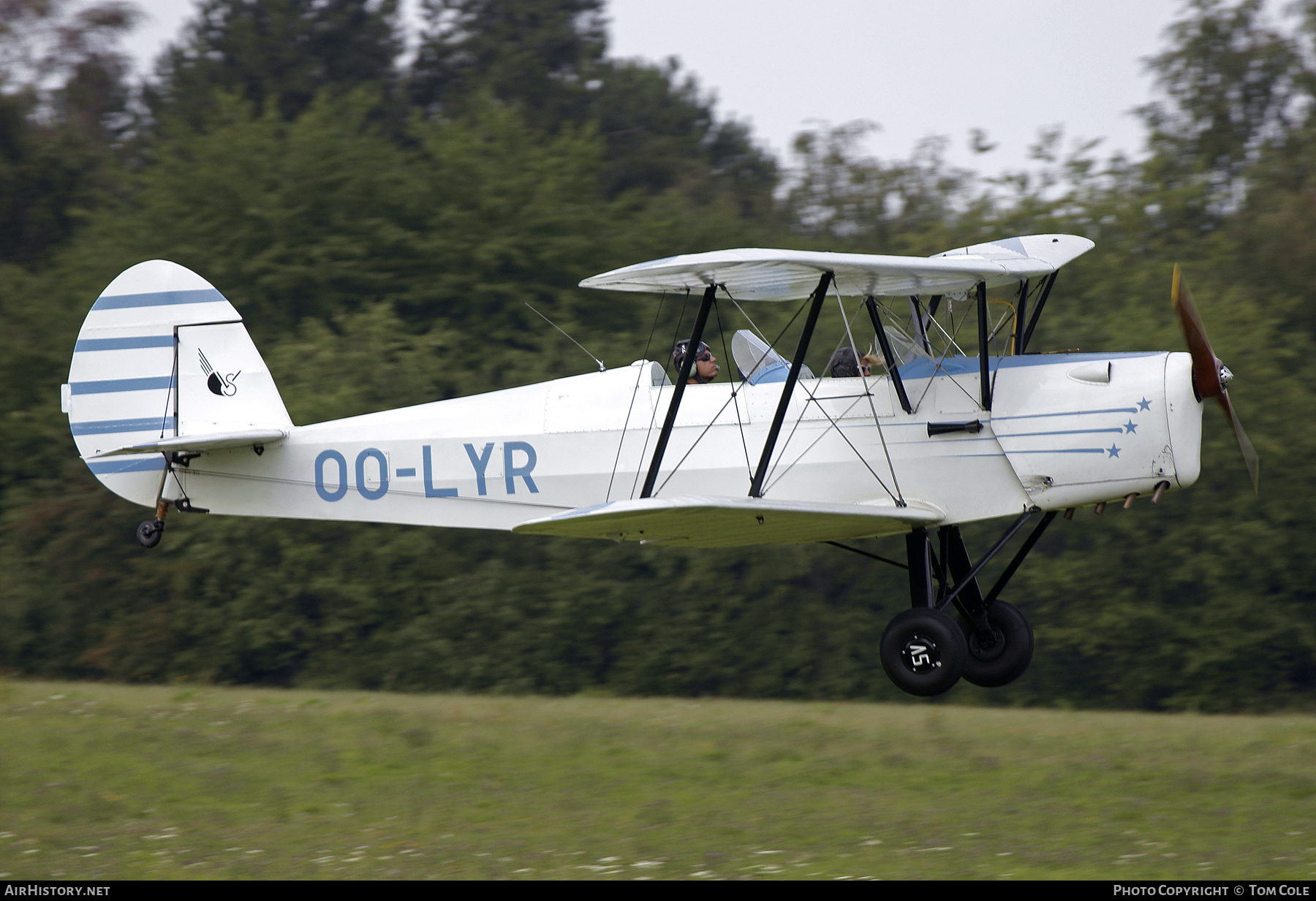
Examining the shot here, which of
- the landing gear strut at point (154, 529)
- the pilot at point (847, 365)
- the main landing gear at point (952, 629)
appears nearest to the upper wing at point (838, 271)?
the pilot at point (847, 365)

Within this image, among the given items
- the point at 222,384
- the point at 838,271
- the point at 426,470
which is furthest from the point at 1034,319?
the point at 222,384

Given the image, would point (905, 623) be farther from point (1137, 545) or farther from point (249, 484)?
point (1137, 545)

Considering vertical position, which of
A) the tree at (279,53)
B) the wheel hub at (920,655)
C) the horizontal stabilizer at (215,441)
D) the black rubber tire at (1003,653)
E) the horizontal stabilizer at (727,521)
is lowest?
the black rubber tire at (1003,653)

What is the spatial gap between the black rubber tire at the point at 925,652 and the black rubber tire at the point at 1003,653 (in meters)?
0.79

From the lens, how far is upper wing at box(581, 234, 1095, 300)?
8.24 meters

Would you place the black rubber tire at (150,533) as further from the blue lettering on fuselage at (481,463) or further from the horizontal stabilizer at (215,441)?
the blue lettering on fuselage at (481,463)

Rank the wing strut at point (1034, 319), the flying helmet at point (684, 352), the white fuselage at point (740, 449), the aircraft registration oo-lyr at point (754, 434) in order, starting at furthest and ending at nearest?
the flying helmet at point (684, 352)
the wing strut at point (1034, 319)
the white fuselage at point (740, 449)
the aircraft registration oo-lyr at point (754, 434)

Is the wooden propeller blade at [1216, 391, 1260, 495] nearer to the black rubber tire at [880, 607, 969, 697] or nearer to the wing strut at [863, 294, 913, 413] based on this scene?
the wing strut at [863, 294, 913, 413]

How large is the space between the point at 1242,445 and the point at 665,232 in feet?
62.3

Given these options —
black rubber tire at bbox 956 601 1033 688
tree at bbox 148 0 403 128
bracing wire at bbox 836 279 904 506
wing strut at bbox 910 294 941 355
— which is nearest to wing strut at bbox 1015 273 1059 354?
wing strut at bbox 910 294 941 355

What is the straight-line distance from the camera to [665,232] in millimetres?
27406

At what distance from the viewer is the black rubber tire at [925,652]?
28.5 feet

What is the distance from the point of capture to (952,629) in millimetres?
8758

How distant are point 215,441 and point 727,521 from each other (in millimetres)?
4213
